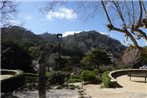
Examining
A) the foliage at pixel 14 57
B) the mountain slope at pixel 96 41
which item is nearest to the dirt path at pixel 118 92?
the foliage at pixel 14 57

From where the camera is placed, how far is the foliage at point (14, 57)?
41500 mm

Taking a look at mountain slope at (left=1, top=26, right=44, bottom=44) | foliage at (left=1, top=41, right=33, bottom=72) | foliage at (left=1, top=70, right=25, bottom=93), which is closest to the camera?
foliage at (left=1, top=70, right=25, bottom=93)

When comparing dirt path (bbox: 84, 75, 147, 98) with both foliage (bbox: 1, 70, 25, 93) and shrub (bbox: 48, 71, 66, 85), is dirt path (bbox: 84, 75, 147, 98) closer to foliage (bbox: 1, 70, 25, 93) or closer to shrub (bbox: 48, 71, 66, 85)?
shrub (bbox: 48, 71, 66, 85)

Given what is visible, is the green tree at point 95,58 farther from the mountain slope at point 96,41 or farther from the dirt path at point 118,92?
the mountain slope at point 96,41

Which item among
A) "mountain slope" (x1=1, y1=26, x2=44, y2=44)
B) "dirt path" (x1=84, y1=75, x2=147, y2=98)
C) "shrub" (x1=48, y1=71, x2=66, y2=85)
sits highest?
"mountain slope" (x1=1, y1=26, x2=44, y2=44)

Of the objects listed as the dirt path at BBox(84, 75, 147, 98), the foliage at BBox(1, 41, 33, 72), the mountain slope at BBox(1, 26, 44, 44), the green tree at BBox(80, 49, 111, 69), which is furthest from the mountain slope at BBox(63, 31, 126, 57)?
the dirt path at BBox(84, 75, 147, 98)

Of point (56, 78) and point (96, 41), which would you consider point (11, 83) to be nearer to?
point (56, 78)

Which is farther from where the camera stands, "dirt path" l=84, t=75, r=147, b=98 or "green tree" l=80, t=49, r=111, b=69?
"green tree" l=80, t=49, r=111, b=69

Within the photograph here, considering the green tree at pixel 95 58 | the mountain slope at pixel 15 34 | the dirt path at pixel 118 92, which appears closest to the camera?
the dirt path at pixel 118 92

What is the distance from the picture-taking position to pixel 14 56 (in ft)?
140

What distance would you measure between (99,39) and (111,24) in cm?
9176

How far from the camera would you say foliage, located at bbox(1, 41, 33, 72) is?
41.5 metres

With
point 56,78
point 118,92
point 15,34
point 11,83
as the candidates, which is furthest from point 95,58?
point 118,92

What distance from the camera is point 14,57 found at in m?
42.8
